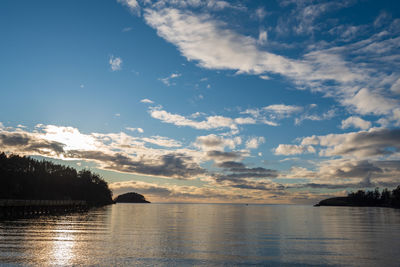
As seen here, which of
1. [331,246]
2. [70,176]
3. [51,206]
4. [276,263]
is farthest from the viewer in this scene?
[70,176]

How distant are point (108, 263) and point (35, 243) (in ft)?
39.7

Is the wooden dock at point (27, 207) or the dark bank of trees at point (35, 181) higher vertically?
the dark bank of trees at point (35, 181)

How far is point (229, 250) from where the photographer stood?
32438mm

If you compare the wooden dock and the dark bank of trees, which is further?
the dark bank of trees

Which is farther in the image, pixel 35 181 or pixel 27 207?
pixel 35 181

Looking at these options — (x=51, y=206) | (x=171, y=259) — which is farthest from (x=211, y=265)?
(x=51, y=206)

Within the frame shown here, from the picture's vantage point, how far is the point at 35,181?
152875 millimetres

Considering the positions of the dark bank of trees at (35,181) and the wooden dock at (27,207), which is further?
the dark bank of trees at (35,181)

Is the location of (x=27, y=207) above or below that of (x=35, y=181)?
below

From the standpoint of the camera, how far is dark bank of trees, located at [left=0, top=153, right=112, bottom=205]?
128750 mm

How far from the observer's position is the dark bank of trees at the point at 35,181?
5069 inches

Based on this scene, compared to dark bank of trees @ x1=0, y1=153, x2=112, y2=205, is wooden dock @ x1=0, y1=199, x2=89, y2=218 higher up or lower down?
lower down

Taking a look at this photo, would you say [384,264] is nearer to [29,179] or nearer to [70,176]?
[29,179]

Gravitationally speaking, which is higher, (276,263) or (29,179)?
(29,179)
